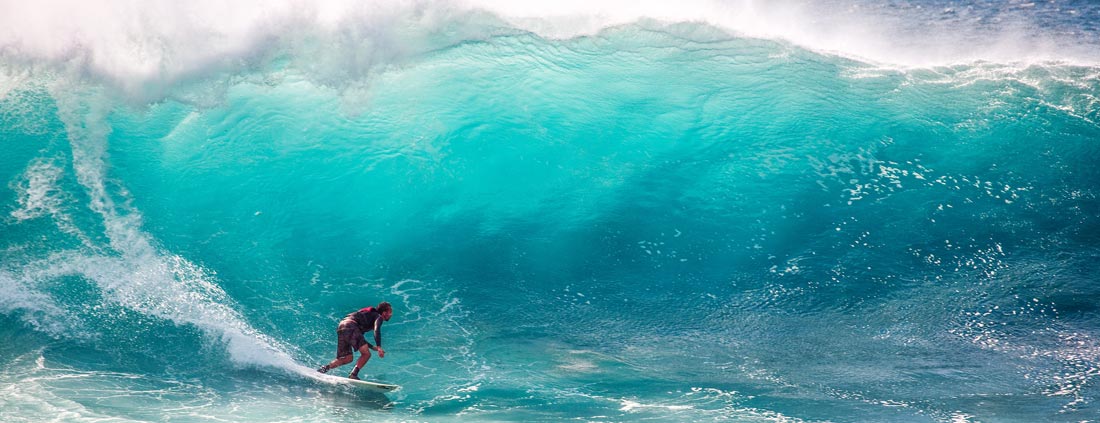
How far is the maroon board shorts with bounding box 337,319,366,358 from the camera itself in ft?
26.6

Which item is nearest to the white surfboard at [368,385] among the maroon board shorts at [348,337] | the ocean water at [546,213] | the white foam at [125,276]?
the ocean water at [546,213]

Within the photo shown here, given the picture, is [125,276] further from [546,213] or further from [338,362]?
[546,213]

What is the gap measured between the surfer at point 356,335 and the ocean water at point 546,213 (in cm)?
36

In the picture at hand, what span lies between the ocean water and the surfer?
360 millimetres

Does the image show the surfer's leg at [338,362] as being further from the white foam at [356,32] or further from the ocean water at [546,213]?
the white foam at [356,32]

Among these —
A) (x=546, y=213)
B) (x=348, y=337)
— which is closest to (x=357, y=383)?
(x=348, y=337)

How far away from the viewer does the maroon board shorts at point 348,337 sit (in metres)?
8.11

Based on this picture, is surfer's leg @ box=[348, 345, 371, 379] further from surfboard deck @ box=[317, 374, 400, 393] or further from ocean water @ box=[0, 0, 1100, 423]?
ocean water @ box=[0, 0, 1100, 423]

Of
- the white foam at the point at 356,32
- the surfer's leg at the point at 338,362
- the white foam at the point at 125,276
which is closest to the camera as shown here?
the surfer's leg at the point at 338,362

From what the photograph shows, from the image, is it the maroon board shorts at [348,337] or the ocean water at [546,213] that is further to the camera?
the ocean water at [546,213]

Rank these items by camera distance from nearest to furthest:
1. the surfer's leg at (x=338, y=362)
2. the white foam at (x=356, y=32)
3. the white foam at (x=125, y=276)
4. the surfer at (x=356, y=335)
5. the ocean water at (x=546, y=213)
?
the surfer at (x=356, y=335), the surfer's leg at (x=338, y=362), the ocean water at (x=546, y=213), the white foam at (x=125, y=276), the white foam at (x=356, y=32)

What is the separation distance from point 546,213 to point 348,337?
348cm

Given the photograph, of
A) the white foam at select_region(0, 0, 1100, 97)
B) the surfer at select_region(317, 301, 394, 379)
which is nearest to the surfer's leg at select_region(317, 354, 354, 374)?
the surfer at select_region(317, 301, 394, 379)

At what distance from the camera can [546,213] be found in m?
10.5
